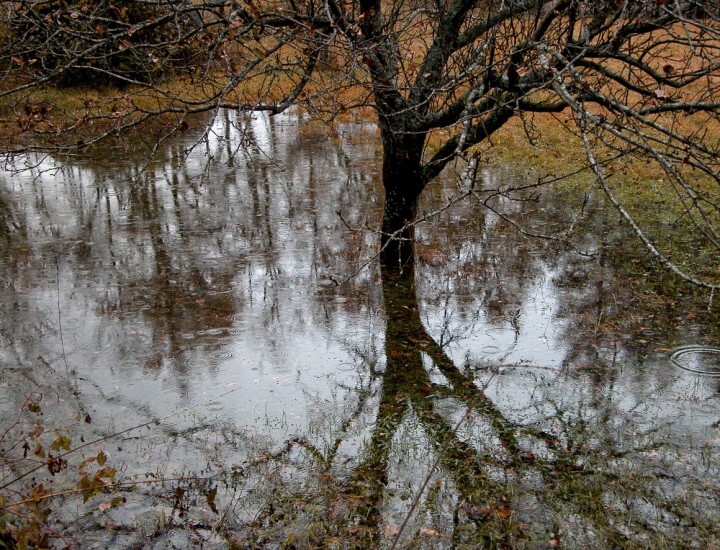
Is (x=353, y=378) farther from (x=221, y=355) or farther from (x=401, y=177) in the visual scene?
(x=401, y=177)

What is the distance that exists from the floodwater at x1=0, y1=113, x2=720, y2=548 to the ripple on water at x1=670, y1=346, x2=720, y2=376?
0.03 m

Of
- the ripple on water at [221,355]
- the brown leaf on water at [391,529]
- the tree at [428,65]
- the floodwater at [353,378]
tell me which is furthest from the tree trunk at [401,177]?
the brown leaf on water at [391,529]

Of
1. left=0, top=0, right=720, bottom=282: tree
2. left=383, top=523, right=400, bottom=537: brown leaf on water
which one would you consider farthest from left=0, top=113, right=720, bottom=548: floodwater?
left=0, top=0, right=720, bottom=282: tree

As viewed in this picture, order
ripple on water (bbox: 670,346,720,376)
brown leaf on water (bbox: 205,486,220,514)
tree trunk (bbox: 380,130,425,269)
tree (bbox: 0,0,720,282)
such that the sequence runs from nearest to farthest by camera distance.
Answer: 1. brown leaf on water (bbox: 205,486,220,514)
2. tree (bbox: 0,0,720,282)
3. ripple on water (bbox: 670,346,720,376)
4. tree trunk (bbox: 380,130,425,269)

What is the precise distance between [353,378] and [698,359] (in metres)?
3.41

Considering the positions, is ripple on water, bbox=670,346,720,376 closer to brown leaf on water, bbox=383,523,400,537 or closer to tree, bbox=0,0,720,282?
tree, bbox=0,0,720,282

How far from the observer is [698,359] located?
22.7ft

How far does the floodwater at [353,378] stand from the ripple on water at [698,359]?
29 mm

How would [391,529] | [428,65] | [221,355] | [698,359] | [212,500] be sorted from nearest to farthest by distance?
[391,529] → [212,500] → [698,359] → [221,355] → [428,65]

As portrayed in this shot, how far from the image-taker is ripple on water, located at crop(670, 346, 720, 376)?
22.0 feet

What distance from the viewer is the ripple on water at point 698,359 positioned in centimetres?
672

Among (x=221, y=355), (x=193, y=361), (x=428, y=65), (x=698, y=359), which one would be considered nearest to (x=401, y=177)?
(x=428, y=65)

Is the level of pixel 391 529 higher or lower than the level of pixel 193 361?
lower

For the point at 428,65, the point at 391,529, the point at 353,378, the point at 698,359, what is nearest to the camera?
Result: the point at 391,529
